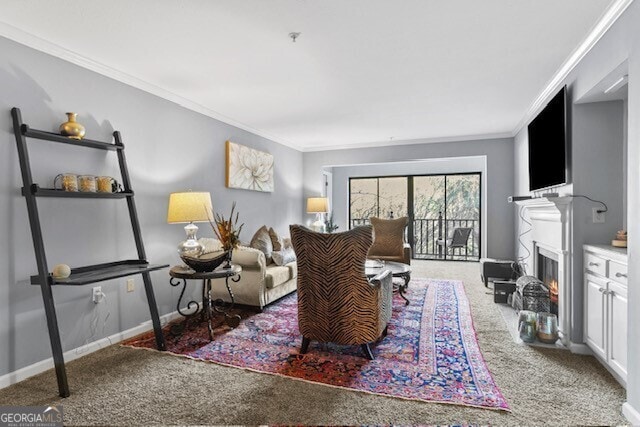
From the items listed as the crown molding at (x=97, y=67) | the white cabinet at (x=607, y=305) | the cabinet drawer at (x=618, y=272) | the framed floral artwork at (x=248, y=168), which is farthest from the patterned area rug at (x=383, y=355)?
the crown molding at (x=97, y=67)

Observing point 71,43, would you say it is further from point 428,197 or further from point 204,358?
point 428,197

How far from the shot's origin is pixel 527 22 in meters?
2.40

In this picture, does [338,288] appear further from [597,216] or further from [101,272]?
[597,216]

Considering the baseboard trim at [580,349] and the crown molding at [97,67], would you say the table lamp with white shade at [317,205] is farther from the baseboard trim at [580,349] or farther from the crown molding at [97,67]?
the baseboard trim at [580,349]

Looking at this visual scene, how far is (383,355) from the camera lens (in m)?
2.79

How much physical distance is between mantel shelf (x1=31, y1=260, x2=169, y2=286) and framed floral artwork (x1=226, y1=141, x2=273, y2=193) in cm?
201

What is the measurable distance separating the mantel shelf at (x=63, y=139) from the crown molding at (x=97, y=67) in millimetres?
653

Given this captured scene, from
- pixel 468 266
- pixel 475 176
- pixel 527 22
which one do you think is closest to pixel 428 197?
pixel 475 176

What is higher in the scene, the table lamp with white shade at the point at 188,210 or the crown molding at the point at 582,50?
the crown molding at the point at 582,50

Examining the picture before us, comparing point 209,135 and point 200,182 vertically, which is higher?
point 209,135

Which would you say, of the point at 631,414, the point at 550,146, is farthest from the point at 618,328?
the point at 550,146

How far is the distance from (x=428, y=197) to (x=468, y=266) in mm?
2026

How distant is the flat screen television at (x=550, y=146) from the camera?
3.03 metres

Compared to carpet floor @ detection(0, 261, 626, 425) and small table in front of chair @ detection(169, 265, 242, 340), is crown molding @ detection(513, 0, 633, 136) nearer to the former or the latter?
carpet floor @ detection(0, 261, 626, 425)
